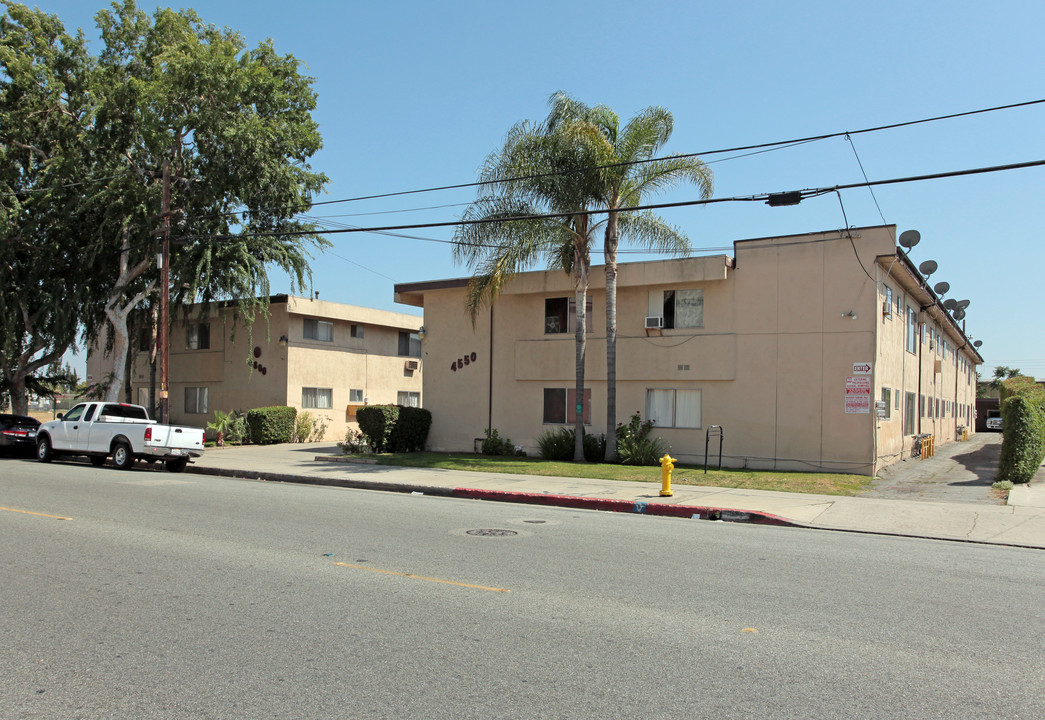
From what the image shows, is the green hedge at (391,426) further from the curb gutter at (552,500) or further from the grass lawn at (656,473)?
the curb gutter at (552,500)

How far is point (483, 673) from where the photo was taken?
503cm

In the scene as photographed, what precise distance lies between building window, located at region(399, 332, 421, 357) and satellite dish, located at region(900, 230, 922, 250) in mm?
20211

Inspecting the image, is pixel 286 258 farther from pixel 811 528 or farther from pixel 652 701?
pixel 652 701

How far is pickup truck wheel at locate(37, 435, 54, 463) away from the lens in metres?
22.7

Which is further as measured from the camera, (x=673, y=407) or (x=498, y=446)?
(x=498, y=446)

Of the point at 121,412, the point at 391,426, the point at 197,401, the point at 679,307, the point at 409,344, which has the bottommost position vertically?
the point at 391,426

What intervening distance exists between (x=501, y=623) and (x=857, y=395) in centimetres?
1579

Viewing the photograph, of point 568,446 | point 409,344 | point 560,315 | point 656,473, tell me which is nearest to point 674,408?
point 568,446

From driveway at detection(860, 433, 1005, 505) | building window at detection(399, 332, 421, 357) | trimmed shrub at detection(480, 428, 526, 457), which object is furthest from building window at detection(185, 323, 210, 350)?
driveway at detection(860, 433, 1005, 505)

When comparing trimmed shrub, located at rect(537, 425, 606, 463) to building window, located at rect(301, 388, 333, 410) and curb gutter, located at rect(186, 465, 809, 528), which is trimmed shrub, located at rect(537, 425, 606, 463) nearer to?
curb gutter, located at rect(186, 465, 809, 528)

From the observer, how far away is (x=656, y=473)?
18.7 m

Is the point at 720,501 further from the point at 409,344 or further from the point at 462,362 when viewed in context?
the point at 409,344

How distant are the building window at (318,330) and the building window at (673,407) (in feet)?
48.4

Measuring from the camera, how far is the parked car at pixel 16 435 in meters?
24.7
